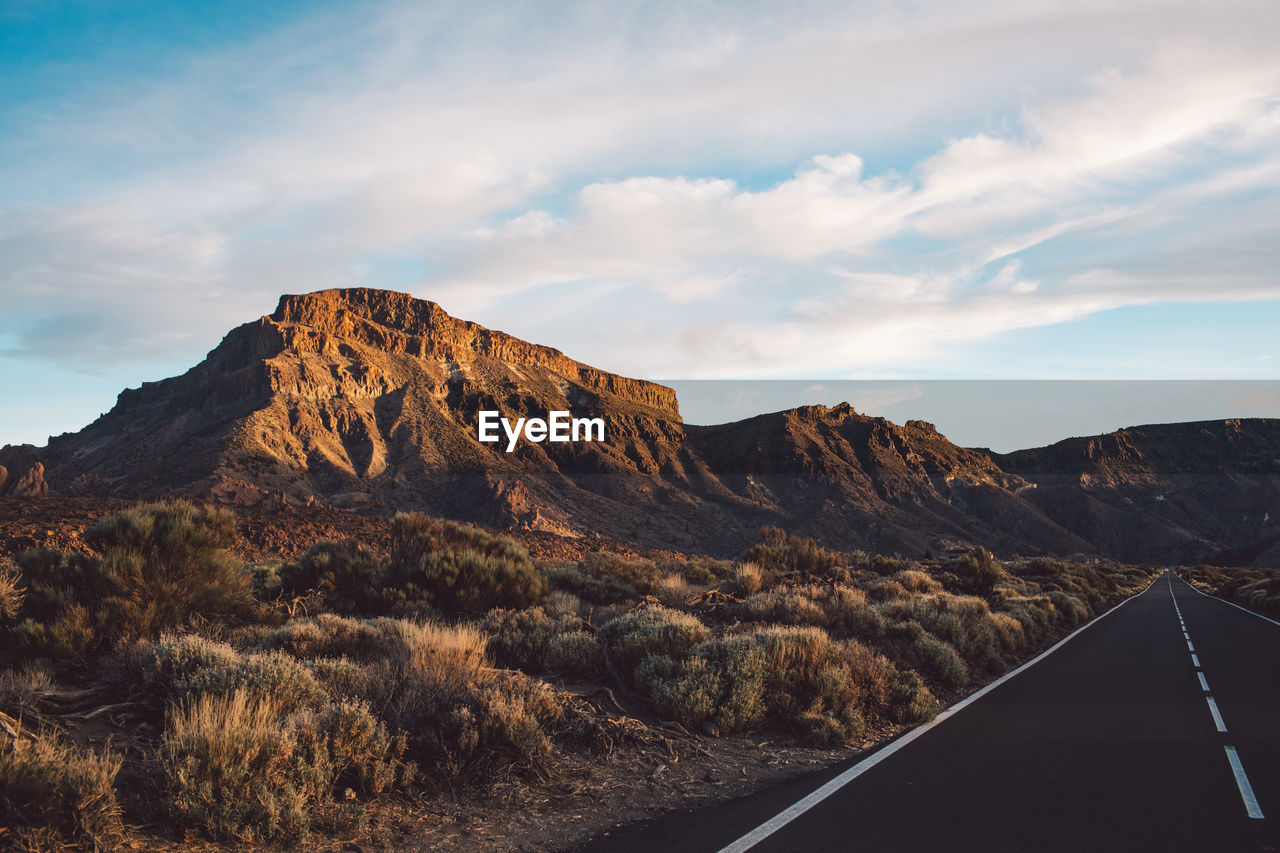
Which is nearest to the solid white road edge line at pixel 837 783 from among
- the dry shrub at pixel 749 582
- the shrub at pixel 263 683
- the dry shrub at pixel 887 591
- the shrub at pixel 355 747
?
the shrub at pixel 355 747

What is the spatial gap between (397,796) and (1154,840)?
17.2 feet

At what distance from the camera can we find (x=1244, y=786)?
6.02m

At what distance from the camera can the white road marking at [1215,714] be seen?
830 cm

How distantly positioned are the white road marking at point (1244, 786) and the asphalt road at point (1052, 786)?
0.06ft

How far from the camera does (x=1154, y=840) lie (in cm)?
482

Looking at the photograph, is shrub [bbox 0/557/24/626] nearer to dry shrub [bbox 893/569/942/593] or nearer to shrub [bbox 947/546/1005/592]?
dry shrub [bbox 893/569/942/593]

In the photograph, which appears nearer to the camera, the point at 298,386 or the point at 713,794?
the point at 713,794

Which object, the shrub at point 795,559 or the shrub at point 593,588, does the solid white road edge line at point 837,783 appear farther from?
the shrub at point 795,559

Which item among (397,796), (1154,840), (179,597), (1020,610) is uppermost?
(179,597)

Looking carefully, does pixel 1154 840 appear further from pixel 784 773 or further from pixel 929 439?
pixel 929 439

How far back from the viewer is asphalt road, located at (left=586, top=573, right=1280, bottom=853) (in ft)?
15.7

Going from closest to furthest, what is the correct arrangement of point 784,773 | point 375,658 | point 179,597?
point 784,773, point 375,658, point 179,597

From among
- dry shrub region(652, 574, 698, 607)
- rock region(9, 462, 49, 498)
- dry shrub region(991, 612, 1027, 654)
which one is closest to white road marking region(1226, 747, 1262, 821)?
dry shrub region(991, 612, 1027, 654)

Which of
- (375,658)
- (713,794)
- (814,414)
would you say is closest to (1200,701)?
(713,794)
